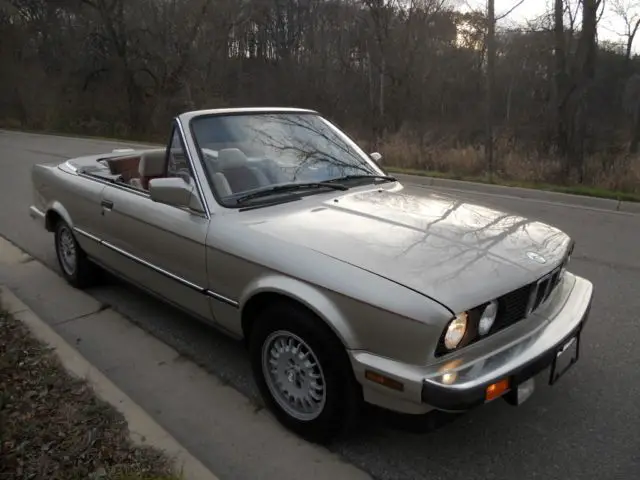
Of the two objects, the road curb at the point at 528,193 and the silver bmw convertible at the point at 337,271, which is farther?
the road curb at the point at 528,193

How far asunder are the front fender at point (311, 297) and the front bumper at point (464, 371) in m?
0.10

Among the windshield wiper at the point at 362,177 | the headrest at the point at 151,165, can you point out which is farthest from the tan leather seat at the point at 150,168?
the windshield wiper at the point at 362,177

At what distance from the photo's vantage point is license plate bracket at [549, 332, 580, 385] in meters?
2.67

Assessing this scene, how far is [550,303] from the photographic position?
2.93m

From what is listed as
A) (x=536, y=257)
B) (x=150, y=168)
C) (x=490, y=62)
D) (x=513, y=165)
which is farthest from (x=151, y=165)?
(x=513, y=165)

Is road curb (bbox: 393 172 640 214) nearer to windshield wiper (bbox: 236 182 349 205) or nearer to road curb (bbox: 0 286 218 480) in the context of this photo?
windshield wiper (bbox: 236 182 349 205)

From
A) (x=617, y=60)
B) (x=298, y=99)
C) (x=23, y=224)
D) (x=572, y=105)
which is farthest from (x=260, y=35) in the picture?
(x=23, y=224)

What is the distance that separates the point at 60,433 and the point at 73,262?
268 centimetres

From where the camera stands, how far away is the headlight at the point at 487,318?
2446mm

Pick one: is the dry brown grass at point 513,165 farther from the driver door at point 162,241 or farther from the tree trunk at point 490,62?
the driver door at point 162,241

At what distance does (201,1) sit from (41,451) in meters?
28.1

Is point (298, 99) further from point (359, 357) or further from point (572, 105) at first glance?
point (359, 357)

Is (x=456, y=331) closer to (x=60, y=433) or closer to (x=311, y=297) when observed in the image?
(x=311, y=297)

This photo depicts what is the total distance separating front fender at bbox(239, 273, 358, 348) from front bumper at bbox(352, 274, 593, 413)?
10cm
